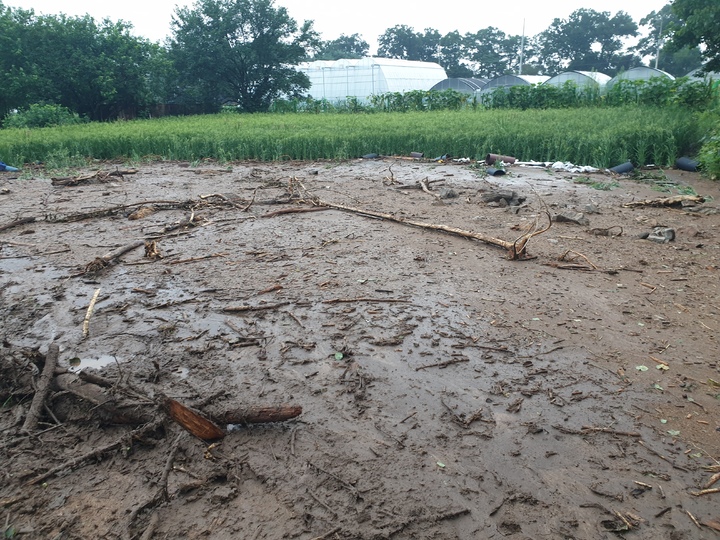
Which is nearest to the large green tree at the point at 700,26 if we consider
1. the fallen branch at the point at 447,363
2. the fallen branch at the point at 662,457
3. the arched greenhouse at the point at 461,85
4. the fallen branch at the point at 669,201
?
the fallen branch at the point at 669,201

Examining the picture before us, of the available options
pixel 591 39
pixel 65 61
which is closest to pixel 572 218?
pixel 65 61

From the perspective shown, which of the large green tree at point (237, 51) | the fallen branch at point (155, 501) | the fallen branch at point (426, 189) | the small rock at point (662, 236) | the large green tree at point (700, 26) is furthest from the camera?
the large green tree at point (237, 51)

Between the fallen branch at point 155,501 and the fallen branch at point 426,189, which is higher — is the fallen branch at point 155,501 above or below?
below

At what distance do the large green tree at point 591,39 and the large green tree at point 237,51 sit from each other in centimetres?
3621

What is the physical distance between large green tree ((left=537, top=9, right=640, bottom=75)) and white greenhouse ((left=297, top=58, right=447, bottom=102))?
2724cm

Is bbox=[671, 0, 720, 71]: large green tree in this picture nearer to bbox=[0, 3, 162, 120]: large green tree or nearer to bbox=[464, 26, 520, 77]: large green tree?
bbox=[0, 3, 162, 120]: large green tree

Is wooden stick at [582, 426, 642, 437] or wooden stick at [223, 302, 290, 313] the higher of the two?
wooden stick at [223, 302, 290, 313]

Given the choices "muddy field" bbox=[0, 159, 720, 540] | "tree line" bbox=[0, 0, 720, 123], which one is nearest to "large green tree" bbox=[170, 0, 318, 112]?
"tree line" bbox=[0, 0, 720, 123]

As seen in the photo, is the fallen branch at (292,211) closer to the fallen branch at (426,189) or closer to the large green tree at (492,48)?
the fallen branch at (426,189)

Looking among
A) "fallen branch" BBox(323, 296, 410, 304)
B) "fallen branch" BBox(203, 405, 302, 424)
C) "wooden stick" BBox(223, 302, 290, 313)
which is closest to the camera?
"fallen branch" BBox(203, 405, 302, 424)

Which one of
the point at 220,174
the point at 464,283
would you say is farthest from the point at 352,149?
the point at 464,283

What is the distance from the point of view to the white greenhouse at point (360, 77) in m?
32.7

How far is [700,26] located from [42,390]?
61.0 ft

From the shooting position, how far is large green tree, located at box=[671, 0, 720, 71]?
1480cm
